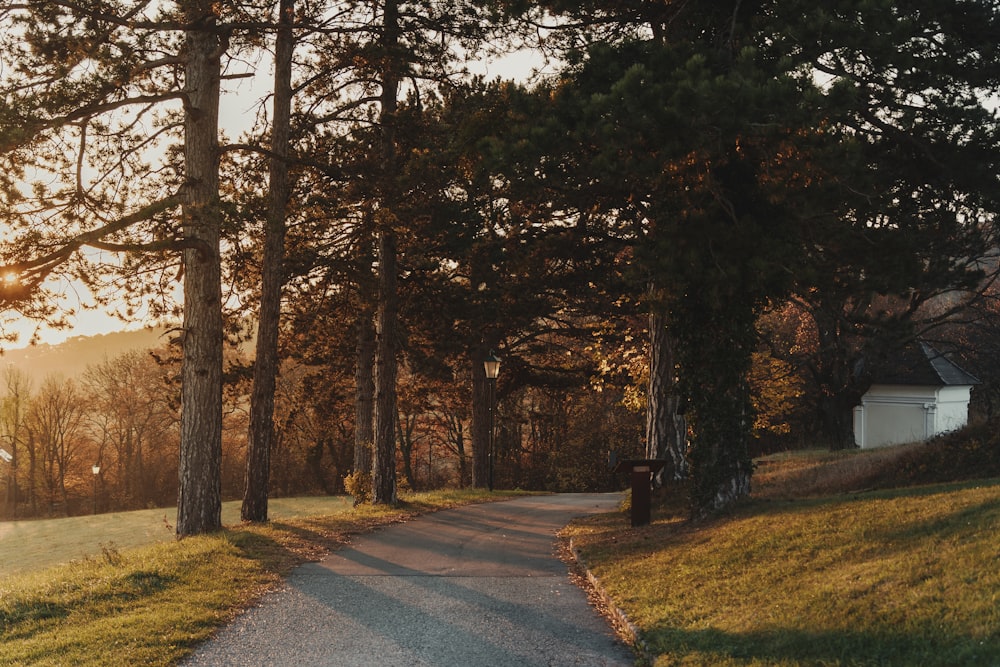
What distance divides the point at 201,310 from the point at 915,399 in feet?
93.8

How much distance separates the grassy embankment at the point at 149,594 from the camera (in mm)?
6918

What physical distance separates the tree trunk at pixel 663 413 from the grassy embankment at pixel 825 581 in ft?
18.2

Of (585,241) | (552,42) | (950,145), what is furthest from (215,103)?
(950,145)

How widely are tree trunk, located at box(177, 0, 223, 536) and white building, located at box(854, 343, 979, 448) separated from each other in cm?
2594

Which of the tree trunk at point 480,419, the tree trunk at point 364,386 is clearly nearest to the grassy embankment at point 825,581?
the tree trunk at point 364,386

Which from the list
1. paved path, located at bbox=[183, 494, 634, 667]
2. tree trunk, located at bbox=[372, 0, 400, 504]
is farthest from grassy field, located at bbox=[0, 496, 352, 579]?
paved path, located at bbox=[183, 494, 634, 667]

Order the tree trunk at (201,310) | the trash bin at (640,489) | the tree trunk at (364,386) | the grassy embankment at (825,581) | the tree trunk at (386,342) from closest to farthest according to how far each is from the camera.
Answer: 1. the grassy embankment at (825,581)
2. the tree trunk at (201,310)
3. the trash bin at (640,489)
4. the tree trunk at (386,342)
5. the tree trunk at (364,386)

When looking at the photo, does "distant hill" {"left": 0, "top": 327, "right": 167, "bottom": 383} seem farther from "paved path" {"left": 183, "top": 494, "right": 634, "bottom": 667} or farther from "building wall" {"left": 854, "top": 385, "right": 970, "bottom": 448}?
"paved path" {"left": 183, "top": 494, "right": 634, "bottom": 667}

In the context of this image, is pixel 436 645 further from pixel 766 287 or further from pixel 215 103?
pixel 215 103

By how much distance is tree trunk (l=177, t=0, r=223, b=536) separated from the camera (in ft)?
44.0

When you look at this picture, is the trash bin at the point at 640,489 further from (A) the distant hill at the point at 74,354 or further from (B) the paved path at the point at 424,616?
(A) the distant hill at the point at 74,354

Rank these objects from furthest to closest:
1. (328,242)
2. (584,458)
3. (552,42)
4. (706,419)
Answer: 1. (584,458)
2. (328,242)
3. (552,42)
4. (706,419)

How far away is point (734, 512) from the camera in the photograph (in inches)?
461

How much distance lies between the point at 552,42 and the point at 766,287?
19.7 feet
